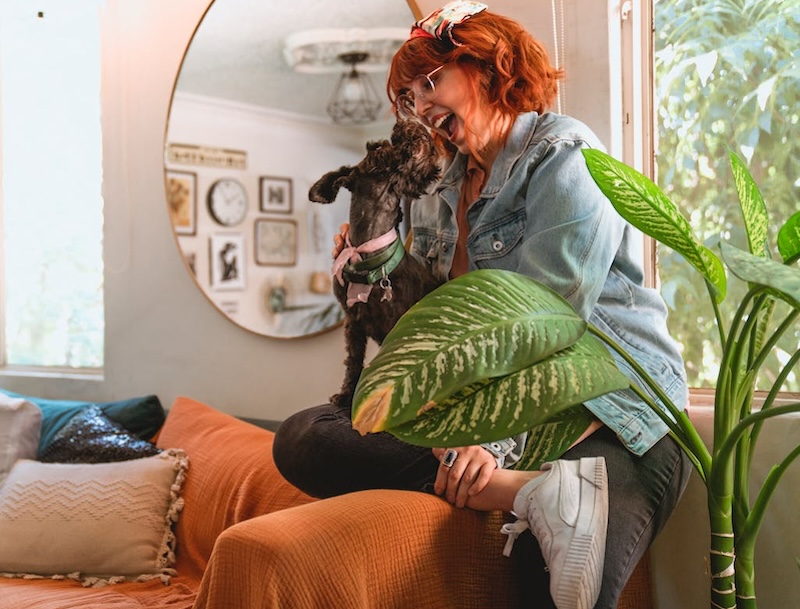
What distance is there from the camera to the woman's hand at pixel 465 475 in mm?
1400

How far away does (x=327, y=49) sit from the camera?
229cm

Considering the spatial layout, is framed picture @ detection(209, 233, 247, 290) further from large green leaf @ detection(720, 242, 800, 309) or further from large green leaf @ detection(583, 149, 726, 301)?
large green leaf @ detection(720, 242, 800, 309)

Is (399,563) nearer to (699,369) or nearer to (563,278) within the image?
(563,278)

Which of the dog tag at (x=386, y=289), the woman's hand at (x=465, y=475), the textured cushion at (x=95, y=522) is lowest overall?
the textured cushion at (x=95, y=522)

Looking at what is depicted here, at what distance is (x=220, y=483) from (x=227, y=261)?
71 cm

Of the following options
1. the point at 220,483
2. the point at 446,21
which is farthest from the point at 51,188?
the point at 446,21

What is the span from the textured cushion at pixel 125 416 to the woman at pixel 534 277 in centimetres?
101

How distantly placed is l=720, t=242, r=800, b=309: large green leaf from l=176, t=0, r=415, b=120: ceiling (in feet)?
4.57

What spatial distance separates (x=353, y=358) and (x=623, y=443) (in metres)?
0.49

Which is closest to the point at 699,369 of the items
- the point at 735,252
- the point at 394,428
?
the point at 735,252

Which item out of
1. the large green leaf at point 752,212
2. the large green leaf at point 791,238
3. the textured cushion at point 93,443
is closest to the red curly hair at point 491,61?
the large green leaf at point 752,212

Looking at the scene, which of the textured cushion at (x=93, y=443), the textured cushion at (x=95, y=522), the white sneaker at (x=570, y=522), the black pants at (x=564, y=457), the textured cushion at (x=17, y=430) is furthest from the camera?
the textured cushion at (x=17, y=430)

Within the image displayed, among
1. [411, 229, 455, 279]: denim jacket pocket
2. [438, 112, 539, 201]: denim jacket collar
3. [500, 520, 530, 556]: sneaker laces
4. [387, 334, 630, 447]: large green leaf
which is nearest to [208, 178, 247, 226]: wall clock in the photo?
[411, 229, 455, 279]: denim jacket pocket

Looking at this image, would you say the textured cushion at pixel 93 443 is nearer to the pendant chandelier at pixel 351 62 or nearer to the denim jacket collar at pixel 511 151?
the pendant chandelier at pixel 351 62
